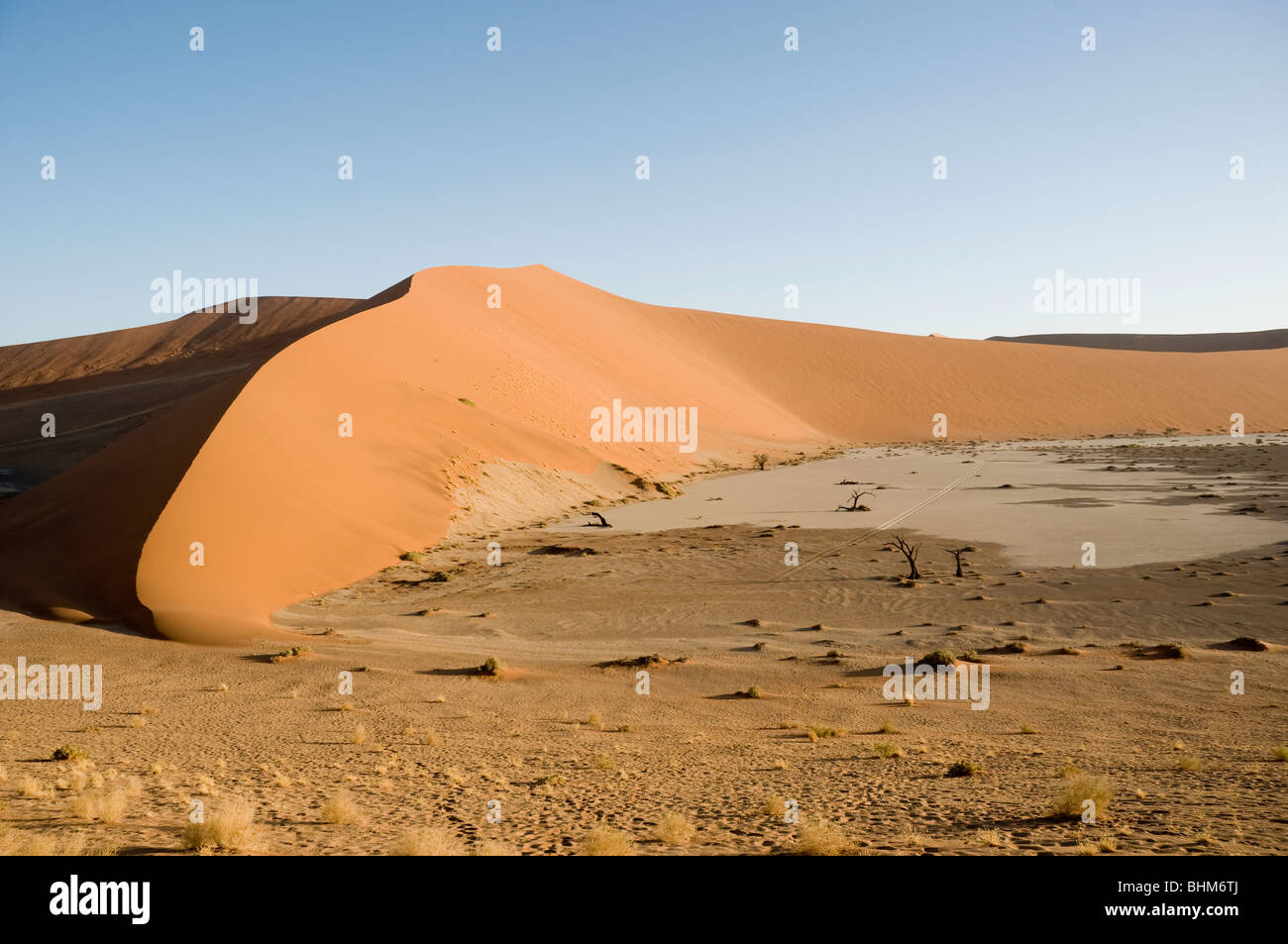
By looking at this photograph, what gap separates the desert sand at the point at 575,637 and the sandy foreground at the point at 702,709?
0.22ft

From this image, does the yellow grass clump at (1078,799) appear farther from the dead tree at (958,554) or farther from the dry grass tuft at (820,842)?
the dead tree at (958,554)

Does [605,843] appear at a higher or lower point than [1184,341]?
lower

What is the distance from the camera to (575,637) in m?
16.2

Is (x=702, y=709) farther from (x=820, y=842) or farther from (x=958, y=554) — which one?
(x=958, y=554)

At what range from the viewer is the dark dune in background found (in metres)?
151

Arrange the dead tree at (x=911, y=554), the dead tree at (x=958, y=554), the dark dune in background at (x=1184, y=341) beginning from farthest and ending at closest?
1. the dark dune in background at (x=1184, y=341)
2. the dead tree at (x=958, y=554)
3. the dead tree at (x=911, y=554)

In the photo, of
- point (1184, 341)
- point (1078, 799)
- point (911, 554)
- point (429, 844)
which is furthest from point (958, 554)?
point (1184, 341)

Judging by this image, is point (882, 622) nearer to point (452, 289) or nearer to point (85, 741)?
point (85, 741)

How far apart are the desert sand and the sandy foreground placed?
0.07 m

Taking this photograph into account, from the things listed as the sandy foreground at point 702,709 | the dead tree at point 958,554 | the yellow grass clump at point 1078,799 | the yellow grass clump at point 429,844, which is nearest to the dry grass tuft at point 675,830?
the sandy foreground at point 702,709

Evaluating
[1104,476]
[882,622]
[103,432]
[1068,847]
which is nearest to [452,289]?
[103,432]

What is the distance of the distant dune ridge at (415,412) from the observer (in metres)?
18.2

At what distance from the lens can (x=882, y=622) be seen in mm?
16781

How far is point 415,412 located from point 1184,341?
6715 inches
